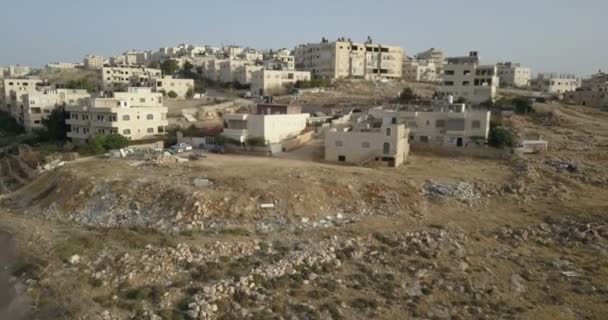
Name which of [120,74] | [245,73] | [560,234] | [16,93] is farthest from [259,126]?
[120,74]

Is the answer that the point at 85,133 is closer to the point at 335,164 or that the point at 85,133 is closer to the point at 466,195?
the point at 335,164

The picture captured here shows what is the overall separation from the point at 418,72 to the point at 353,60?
19.2m

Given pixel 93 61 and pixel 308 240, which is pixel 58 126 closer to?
pixel 308 240

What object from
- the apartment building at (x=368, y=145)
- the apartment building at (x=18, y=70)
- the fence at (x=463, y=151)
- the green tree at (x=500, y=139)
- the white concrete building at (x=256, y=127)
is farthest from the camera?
the apartment building at (x=18, y=70)

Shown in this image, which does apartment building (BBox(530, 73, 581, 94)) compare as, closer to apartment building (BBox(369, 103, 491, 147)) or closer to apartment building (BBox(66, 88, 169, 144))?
apartment building (BBox(369, 103, 491, 147))

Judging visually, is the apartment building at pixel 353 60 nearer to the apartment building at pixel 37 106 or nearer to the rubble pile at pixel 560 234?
the apartment building at pixel 37 106

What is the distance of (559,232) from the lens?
23.8m

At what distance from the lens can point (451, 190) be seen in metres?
28.5

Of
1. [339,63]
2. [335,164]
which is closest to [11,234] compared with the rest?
[335,164]

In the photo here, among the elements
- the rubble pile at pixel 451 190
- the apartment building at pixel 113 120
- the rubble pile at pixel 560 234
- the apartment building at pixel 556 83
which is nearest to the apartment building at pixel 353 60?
the apartment building at pixel 556 83

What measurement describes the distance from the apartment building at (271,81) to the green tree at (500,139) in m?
46.3

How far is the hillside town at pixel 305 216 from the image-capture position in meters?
17.4

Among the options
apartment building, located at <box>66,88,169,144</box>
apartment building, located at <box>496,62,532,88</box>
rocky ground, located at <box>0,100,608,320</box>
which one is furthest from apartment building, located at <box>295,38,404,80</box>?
rocky ground, located at <box>0,100,608,320</box>

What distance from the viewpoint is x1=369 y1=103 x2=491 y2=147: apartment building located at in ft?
126
